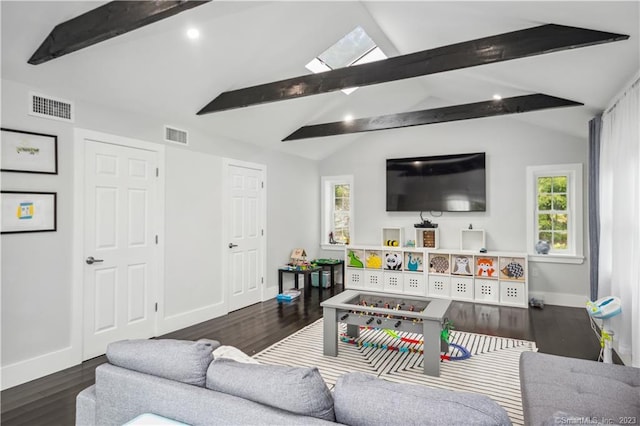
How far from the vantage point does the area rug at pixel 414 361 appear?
112 inches

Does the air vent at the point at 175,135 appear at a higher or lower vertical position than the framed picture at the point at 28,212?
higher

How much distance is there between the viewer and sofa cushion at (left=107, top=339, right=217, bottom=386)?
61.2 inches

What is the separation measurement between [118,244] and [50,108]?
1.38 metres

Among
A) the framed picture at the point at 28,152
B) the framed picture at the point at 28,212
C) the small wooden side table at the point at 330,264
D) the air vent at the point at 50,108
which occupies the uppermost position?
the air vent at the point at 50,108

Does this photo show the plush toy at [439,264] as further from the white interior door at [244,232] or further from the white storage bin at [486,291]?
the white interior door at [244,232]

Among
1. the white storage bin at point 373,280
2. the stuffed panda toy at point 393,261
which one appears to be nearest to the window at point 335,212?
the white storage bin at point 373,280

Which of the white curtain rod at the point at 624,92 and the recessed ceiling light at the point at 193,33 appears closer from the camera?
the white curtain rod at the point at 624,92

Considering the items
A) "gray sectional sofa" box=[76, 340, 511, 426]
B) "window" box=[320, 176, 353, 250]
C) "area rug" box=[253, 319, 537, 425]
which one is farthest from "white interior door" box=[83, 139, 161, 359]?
"window" box=[320, 176, 353, 250]

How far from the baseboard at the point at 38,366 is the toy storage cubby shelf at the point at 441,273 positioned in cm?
426

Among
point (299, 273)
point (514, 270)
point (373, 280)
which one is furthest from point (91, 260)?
point (514, 270)

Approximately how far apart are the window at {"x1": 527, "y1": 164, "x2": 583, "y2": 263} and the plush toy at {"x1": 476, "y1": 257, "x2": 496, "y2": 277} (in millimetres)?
659

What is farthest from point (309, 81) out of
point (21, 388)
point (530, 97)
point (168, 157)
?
point (21, 388)

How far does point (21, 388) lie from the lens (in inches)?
112

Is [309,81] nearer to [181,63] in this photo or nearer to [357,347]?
[181,63]
